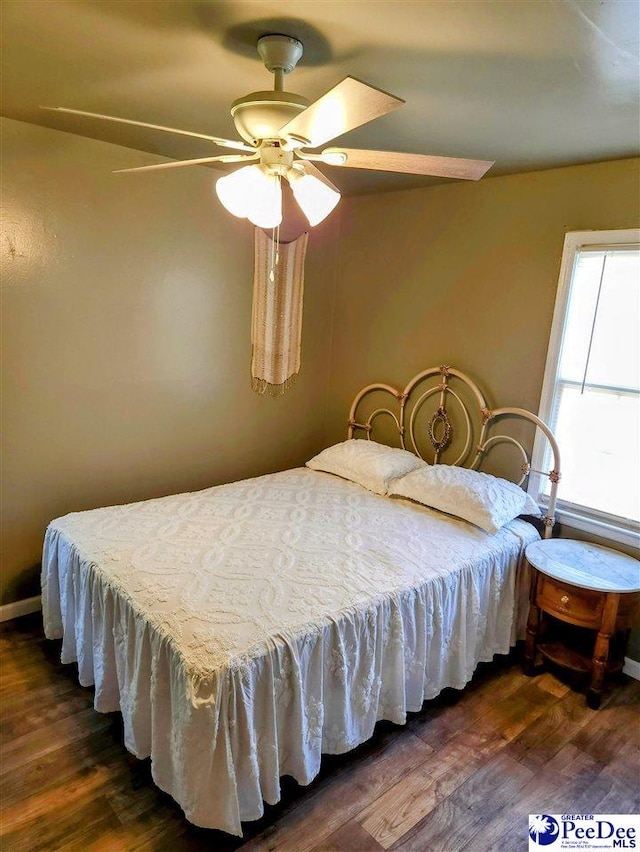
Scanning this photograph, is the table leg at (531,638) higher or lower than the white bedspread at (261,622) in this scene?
lower

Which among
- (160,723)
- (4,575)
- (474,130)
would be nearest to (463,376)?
(474,130)

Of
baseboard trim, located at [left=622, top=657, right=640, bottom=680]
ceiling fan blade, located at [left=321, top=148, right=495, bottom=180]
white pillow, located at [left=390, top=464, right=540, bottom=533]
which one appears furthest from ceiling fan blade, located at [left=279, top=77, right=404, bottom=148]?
baseboard trim, located at [left=622, top=657, right=640, bottom=680]

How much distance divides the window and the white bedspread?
1.27 feet

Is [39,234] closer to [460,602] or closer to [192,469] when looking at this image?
[192,469]

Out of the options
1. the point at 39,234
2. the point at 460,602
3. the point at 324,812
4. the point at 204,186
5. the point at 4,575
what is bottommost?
the point at 324,812

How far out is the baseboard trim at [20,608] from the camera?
283cm

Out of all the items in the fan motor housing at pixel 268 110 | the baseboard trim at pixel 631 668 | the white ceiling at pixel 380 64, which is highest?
the white ceiling at pixel 380 64

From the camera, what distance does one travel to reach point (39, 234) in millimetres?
2623

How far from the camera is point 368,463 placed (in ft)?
10.4

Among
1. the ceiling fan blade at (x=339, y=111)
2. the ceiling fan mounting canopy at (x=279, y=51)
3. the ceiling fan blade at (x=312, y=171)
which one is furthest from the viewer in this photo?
the ceiling fan blade at (x=312, y=171)

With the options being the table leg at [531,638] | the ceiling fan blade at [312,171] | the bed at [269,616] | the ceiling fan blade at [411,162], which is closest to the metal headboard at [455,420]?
the bed at [269,616]

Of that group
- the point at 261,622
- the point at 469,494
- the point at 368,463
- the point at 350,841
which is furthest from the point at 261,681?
the point at 368,463

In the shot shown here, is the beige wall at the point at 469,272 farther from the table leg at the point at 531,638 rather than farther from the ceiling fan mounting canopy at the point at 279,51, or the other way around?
the ceiling fan mounting canopy at the point at 279,51

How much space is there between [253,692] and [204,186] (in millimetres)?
2755
